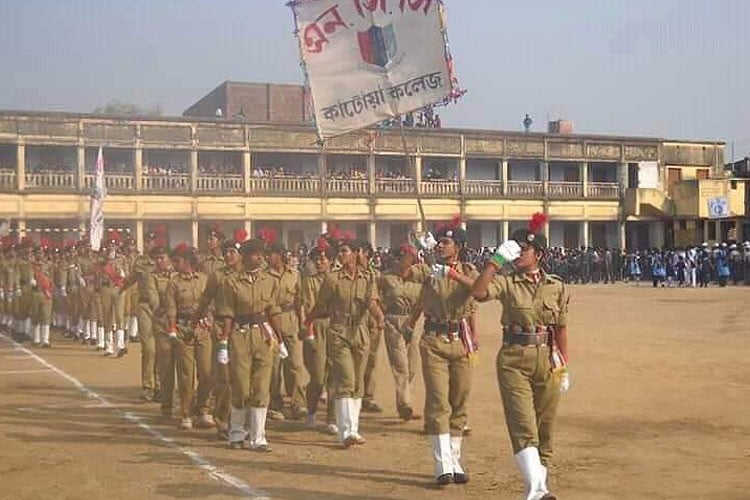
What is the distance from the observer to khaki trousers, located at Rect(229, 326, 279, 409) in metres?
8.66

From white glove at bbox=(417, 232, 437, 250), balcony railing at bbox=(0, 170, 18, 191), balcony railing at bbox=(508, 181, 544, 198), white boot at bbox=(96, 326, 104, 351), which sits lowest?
white boot at bbox=(96, 326, 104, 351)

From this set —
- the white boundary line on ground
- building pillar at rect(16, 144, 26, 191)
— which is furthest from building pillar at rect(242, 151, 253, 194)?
the white boundary line on ground

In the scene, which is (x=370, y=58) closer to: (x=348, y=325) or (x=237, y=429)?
(x=348, y=325)

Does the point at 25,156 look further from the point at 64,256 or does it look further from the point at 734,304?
the point at 734,304

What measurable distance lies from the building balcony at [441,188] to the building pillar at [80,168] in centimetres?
1517

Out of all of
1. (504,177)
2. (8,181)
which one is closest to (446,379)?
(8,181)

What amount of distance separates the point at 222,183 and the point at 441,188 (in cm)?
1055

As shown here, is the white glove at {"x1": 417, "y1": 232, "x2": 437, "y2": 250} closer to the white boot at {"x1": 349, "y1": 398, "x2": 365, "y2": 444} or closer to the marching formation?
the marching formation

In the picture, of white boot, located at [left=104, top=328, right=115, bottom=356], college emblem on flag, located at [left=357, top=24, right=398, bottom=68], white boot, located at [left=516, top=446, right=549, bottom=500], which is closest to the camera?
white boot, located at [left=516, top=446, right=549, bottom=500]

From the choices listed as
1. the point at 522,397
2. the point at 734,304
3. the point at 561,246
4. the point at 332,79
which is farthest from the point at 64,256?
the point at 561,246

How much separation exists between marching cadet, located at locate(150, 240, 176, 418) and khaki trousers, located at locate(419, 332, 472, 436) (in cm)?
370

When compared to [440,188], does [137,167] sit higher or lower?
higher

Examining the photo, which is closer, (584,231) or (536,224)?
(536,224)

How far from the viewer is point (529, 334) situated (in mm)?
6508
